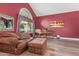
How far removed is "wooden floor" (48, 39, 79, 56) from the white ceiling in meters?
0.82

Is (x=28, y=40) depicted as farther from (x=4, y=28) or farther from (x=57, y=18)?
(x=57, y=18)

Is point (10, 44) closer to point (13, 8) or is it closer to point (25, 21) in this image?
point (25, 21)

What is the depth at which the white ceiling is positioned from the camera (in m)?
2.94

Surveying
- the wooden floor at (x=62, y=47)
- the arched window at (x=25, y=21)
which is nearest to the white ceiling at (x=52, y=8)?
the arched window at (x=25, y=21)

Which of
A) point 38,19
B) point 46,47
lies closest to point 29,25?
point 38,19

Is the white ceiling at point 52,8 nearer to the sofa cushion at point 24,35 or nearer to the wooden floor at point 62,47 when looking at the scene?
the sofa cushion at point 24,35

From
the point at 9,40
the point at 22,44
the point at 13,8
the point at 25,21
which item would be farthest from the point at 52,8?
the point at 9,40

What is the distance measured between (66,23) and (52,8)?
0.58 m

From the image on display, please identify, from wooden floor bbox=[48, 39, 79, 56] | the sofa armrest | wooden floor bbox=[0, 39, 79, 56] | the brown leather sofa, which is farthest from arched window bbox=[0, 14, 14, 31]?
wooden floor bbox=[48, 39, 79, 56]

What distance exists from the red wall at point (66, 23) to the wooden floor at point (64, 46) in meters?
0.19

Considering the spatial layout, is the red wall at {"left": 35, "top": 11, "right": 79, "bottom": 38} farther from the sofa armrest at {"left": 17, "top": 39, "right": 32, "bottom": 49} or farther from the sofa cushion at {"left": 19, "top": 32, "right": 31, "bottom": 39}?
the sofa armrest at {"left": 17, "top": 39, "right": 32, "bottom": 49}

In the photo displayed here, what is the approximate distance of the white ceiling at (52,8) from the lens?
2.94 meters

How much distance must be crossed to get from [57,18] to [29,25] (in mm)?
837

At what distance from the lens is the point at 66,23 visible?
10.1 ft
